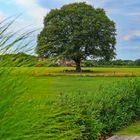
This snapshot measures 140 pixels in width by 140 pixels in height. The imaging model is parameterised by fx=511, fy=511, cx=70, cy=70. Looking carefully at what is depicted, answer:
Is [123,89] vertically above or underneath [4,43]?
underneath

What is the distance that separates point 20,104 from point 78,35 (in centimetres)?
6093

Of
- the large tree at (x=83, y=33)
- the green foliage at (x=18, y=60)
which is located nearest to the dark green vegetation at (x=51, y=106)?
the green foliage at (x=18, y=60)

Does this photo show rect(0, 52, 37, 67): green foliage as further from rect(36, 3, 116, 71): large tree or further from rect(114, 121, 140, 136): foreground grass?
rect(36, 3, 116, 71): large tree

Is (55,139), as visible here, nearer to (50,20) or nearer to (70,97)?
(70,97)

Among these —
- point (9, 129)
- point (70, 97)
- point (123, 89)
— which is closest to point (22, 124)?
point (9, 129)

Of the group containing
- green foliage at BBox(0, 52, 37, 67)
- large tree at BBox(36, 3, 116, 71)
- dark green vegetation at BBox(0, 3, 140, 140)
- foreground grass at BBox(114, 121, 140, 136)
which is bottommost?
foreground grass at BBox(114, 121, 140, 136)

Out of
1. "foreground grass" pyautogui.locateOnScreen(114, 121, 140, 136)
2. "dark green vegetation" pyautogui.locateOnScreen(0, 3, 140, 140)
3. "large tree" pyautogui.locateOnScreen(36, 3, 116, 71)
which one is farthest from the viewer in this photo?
"large tree" pyautogui.locateOnScreen(36, 3, 116, 71)

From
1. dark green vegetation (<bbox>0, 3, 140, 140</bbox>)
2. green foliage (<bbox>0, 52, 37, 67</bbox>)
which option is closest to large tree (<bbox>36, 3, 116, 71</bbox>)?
dark green vegetation (<bbox>0, 3, 140, 140</bbox>)

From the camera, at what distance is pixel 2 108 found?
10.6ft

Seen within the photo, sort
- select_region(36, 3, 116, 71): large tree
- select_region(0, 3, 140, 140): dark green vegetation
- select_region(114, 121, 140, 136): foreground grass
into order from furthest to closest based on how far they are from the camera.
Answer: select_region(36, 3, 116, 71): large tree → select_region(114, 121, 140, 136): foreground grass → select_region(0, 3, 140, 140): dark green vegetation

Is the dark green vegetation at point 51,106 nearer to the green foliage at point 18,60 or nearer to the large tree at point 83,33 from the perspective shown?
the green foliage at point 18,60

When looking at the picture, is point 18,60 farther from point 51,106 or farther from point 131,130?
point 131,130

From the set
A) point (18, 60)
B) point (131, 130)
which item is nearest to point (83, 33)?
point (131, 130)

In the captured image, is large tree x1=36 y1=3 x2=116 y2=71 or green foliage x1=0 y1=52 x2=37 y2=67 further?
large tree x1=36 y1=3 x2=116 y2=71
